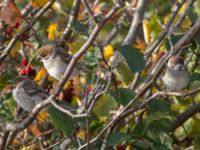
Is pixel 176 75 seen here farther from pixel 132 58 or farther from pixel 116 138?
pixel 116 138

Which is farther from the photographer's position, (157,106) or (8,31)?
(8,31)

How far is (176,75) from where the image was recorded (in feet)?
13.9

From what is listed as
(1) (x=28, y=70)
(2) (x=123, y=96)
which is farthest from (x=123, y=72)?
(1) (x=28, y=70)

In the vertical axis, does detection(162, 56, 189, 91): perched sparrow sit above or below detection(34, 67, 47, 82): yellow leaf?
below

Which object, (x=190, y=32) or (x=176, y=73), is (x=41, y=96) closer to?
(x=176, y=73)

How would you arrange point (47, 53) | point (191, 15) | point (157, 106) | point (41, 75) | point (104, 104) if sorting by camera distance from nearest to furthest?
1. point (157, 106)
2. point (104, 104)
3. point (191, 15)
4. point (41, 75)
5. point (47, 53)

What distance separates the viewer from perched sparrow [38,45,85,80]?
3.98m

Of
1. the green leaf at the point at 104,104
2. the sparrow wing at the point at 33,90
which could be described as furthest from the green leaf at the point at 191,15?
the sparrow wing at the point at 33,90

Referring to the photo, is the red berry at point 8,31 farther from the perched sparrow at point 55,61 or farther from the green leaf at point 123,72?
the green leaf at point 123,72

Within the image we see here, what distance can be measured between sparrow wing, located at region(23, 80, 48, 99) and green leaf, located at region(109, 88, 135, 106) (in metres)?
0.82

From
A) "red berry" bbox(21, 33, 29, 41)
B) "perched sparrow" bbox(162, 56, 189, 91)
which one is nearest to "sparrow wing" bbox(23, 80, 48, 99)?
"red berry" bbox(21, 33, 29, 41)

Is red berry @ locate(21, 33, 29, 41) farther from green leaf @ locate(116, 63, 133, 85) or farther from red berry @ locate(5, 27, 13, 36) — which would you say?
green leaf @ locate(116, 63, 133, 85)

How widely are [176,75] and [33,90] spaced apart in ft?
3.15

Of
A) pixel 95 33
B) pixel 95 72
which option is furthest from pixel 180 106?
pixel 95 33
